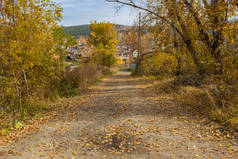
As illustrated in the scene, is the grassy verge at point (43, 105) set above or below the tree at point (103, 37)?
below

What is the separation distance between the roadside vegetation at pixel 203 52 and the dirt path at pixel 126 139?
112 centimetres

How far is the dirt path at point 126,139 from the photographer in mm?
5156

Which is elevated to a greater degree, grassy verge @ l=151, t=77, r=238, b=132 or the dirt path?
grassy verge @ l=151, t=77, r=238, b=132

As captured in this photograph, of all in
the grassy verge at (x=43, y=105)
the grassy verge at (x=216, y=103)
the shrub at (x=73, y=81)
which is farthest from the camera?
the shrub at (x=73, y=81)

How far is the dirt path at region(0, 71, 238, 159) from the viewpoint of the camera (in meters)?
5.16

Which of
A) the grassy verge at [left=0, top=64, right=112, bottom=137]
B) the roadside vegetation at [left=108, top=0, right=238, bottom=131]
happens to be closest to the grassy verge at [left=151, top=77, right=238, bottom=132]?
the roadside vegetation at [left=108, top=0, right=238, bottom=131]

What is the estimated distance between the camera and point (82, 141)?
6090mm

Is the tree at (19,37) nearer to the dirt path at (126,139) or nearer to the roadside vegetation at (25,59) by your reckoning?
the roadside vegetation at (25,59)

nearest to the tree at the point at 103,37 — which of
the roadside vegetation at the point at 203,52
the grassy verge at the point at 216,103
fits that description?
the roadside vegetation at the point at 203,52

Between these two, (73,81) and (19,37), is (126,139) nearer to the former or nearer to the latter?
(19,37)

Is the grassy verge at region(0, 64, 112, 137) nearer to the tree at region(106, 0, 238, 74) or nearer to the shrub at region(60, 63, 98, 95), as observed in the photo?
the shrub at region(60, 63, 98, 95)

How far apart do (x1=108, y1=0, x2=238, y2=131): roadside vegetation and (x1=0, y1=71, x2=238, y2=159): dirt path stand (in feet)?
3.67

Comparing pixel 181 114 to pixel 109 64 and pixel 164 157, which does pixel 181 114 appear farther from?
pixel 109 64

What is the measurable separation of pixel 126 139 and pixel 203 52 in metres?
6.02
